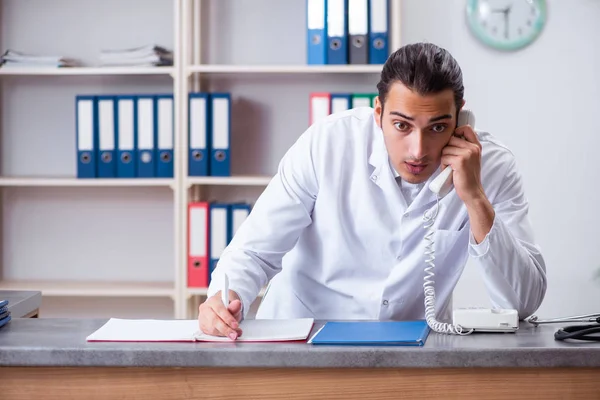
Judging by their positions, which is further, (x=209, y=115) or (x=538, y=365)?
(x=209, y=115)

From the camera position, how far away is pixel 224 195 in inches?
139

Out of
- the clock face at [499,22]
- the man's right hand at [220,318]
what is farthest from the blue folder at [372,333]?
the clock face at [499,22]

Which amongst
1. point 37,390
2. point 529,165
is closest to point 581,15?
point 529,165

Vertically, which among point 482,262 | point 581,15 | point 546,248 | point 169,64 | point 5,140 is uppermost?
point 581,15

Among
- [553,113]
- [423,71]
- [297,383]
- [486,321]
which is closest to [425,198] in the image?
[423,71]

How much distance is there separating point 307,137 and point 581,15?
199 centimetres

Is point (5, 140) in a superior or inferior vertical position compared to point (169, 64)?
inferior

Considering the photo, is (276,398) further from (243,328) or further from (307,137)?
(307,137)

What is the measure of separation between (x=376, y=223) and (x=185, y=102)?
1.53m

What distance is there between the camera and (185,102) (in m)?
3.16

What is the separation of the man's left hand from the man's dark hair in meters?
0.10

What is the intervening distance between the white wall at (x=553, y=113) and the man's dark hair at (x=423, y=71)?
1.75 meters

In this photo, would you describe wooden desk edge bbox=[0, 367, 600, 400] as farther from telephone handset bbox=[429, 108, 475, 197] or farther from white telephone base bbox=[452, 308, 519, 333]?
telephone handset bbox=[429, 108, 475, 197]

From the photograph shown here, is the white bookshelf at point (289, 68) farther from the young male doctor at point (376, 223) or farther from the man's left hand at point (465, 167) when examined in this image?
the man's left hand at point (465, 167)
